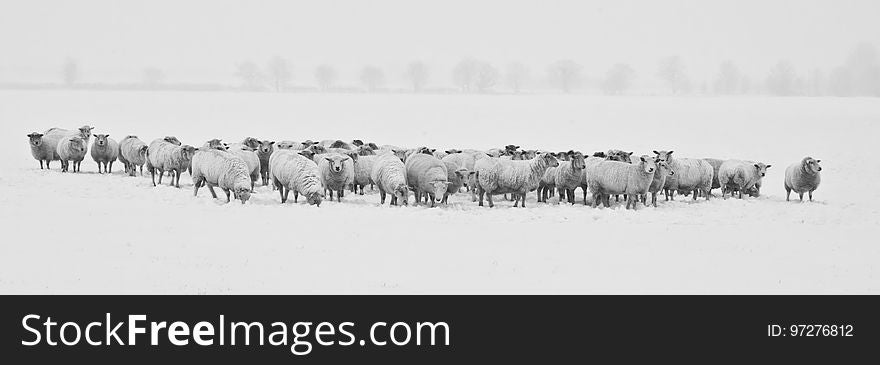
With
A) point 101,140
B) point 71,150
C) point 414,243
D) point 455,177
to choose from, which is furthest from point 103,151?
point 414,243

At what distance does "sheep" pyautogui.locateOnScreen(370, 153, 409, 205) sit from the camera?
2097 centimetres

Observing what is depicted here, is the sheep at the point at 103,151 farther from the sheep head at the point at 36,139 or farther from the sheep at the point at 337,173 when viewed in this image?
the sheep at the point at 337,173

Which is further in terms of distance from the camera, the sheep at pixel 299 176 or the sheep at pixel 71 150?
the sheep at pixel 71 150

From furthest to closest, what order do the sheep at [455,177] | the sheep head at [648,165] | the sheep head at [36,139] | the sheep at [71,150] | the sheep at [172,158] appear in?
the sheep head at [36,139] < the sheep at [71,150] < the sheep at [172,158] < the sheep at [455,177] < the sheep head at [648,165]

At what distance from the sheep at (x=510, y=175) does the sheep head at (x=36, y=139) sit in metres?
18.4

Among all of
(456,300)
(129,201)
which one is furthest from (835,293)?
(129,201)

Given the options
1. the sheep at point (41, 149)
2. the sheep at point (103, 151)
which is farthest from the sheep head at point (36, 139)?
the sheep at point (103, 151)

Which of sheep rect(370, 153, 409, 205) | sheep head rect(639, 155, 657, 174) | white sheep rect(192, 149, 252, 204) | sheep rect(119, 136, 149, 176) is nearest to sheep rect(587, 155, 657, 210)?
sheep head rect(639, 155, 657, 174)

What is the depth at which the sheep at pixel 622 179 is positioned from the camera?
69.7ft

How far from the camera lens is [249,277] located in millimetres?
11711

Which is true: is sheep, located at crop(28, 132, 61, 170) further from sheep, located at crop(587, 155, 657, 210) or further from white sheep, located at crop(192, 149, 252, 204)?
sheep, located at crop(587, 155, 657, 210)

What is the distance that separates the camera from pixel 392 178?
21.2 meters

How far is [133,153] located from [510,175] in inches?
606

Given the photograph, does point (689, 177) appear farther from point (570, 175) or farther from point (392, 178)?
point (392, 178)
